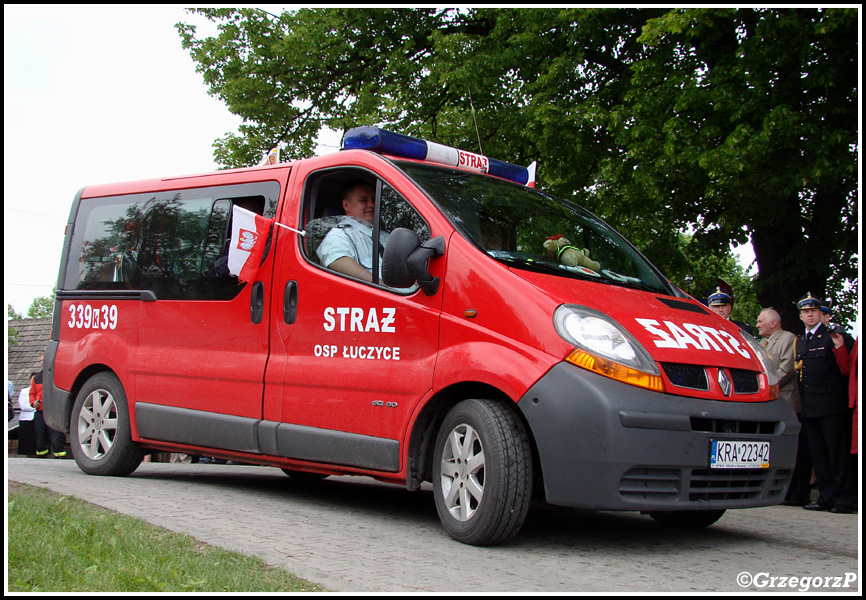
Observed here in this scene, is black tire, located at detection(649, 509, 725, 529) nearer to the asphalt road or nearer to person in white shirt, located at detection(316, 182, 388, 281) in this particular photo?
the asphalt road

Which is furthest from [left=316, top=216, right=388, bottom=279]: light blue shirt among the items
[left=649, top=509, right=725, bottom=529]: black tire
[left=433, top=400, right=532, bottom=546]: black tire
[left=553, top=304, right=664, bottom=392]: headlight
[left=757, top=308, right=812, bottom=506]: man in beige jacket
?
[left=757, top=308, right=812, bottom=506]: man in beige jacket

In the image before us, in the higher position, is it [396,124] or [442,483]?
[396,124]

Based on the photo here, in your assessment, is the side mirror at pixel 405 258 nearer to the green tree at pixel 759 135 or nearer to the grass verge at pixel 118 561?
the grass verge at pixel 118 561

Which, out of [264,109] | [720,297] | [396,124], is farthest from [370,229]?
[264,109]

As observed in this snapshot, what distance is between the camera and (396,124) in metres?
18.0

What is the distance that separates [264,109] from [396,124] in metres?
3.46

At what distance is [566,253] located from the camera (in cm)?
590

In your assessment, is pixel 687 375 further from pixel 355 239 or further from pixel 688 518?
pixel 355 239

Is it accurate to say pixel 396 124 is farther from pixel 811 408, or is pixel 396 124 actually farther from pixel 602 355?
pixel 602 355

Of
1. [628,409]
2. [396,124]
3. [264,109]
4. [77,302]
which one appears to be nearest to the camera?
[628,409]

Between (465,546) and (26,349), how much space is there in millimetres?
30156

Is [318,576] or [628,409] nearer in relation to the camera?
[318,576]

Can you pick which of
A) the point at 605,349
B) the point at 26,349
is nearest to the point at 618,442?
the point at 605,349

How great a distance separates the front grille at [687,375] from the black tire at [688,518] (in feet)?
4.50
